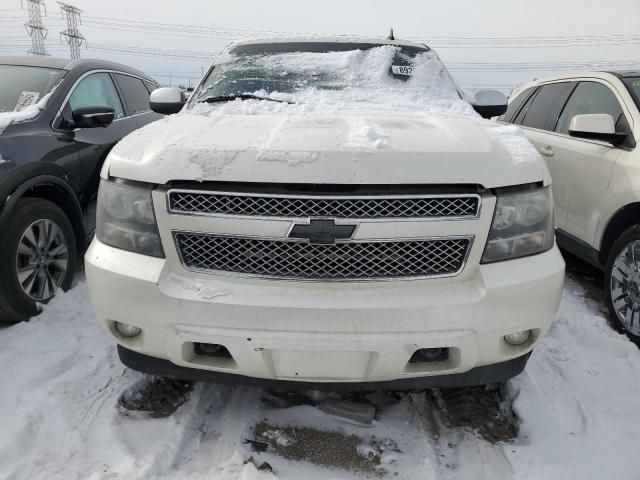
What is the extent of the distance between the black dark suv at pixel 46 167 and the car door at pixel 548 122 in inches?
145

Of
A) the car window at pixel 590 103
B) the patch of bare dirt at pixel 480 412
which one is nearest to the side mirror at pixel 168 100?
the patch of bare dirt at pixel 480 412

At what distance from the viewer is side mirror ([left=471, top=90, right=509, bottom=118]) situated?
3651 mm

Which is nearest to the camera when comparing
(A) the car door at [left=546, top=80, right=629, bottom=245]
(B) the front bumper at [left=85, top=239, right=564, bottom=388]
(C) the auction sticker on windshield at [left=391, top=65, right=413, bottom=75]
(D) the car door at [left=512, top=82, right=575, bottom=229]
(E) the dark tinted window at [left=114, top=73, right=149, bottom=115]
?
(B) the front bumper at [left=85, top=239, right=564, bottom=388]

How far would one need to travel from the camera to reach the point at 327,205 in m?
2.04

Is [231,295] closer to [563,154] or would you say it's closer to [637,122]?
[637,122]

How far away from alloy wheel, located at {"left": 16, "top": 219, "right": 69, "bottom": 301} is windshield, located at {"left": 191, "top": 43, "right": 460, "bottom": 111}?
135cm

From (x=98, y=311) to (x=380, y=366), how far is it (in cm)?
122

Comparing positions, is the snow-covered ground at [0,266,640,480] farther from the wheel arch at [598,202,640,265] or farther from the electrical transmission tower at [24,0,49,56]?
the electrical transmission tower at [24,0,49,56]

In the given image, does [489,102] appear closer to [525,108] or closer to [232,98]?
[232,98]

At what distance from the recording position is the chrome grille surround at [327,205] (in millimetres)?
2023

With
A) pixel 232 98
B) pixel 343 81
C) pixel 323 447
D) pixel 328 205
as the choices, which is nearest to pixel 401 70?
pixel 343 81

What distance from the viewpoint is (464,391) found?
273 cm

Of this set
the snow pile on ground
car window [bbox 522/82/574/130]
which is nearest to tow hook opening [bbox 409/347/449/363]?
the snow pile on ground

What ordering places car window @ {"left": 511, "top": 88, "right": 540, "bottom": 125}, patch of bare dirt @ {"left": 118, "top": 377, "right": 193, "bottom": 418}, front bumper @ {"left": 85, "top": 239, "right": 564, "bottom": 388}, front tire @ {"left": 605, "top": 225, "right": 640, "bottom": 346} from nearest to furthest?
front bumper @ {"left": 85, "top": 239, "right": 564, "bottom": 388} < patch of bare dirt @ {"left": 118, "top": 377, "right": 193, "bottom": 418} < front tire @ {"left": 605, "top": 225, "right": 640, "bottom": 346} < car window @ {"left": 511, "top": 88, "right": 540, "bottom": 125}
